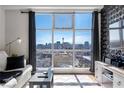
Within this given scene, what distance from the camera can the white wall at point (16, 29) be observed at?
6289 millimetres

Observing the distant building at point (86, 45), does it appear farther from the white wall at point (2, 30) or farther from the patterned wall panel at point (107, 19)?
the white wall at point (2, 30)

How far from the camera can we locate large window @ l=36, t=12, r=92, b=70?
645cm

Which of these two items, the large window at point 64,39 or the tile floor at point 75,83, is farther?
the large window at point 64,39

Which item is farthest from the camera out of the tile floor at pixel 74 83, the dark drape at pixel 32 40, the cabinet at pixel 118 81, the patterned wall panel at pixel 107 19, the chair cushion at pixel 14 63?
the dark drape at pixel 32 40

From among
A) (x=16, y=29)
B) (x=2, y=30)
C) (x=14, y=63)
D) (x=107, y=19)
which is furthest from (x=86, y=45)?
(x=2, y=30)

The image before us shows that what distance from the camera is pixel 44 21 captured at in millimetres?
6449

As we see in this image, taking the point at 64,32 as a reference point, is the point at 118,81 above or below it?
below

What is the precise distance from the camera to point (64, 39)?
257 inches

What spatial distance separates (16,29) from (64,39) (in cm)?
163

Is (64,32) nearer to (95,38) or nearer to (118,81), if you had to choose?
(95,38)

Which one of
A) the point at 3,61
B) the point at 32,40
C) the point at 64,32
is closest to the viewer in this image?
the point at 3,61

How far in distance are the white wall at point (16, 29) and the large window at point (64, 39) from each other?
0.42 metres

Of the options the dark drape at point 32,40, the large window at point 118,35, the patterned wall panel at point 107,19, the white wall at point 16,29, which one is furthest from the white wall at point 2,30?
the large window at point 118,35

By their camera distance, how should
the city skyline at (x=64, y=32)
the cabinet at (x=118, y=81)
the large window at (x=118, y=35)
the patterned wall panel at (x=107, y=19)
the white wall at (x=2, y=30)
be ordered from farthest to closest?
the city skyline at (x=64, y=32) < the white wall at (x=2, y=30) < the patterned wall panel at (x=107, y=19) < the large window at (x=118, y=35) < the cabinet at (x=118, y=81)
